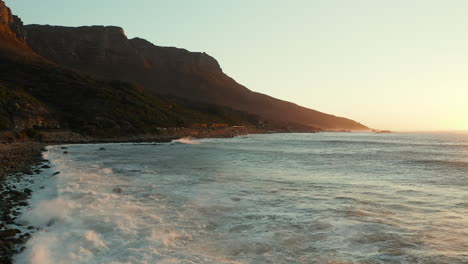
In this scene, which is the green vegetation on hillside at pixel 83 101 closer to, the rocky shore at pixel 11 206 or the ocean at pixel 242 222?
the rocky shore at pixel 11 206

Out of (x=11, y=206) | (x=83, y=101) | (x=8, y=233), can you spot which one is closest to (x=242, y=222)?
(x=8, y=233)

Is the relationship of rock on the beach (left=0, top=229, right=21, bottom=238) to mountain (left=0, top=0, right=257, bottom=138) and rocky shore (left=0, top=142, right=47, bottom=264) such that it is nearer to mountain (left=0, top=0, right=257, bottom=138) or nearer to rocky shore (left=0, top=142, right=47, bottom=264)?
rocky shore (left=0, top=142, right=47, bottom=264)

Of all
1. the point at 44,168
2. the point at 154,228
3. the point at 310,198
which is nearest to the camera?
the point at 154,228

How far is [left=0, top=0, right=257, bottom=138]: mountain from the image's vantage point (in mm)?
72750

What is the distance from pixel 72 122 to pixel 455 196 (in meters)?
81.9

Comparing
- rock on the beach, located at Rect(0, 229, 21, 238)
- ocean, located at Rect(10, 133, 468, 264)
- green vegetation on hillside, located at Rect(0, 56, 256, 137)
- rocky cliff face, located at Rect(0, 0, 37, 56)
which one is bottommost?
ocean, located at Rect(10, 133, 468, 264)

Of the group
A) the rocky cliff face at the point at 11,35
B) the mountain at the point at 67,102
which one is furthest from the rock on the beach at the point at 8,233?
the rocky cliff face at the point at 11,35

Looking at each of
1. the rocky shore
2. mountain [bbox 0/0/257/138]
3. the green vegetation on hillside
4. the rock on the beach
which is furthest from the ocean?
the green vegetation on hillside

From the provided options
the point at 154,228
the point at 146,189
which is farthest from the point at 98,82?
the point at 154,228

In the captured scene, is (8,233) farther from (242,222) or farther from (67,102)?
(67,102)

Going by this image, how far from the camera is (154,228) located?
1189 centimetres

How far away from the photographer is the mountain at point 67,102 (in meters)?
72.8

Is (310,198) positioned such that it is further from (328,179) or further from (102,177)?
(102,177)

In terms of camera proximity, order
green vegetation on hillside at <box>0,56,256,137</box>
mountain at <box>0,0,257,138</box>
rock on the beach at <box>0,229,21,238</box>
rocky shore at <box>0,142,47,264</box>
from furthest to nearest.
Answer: green vegetation on hillside at <box>0,56,256,137</box>
mountain at <box>0,0,257,138</box>
rock on the beach at <box>0,229,21,238</box>
rocky shore at <box>0,142,47,264</box>
